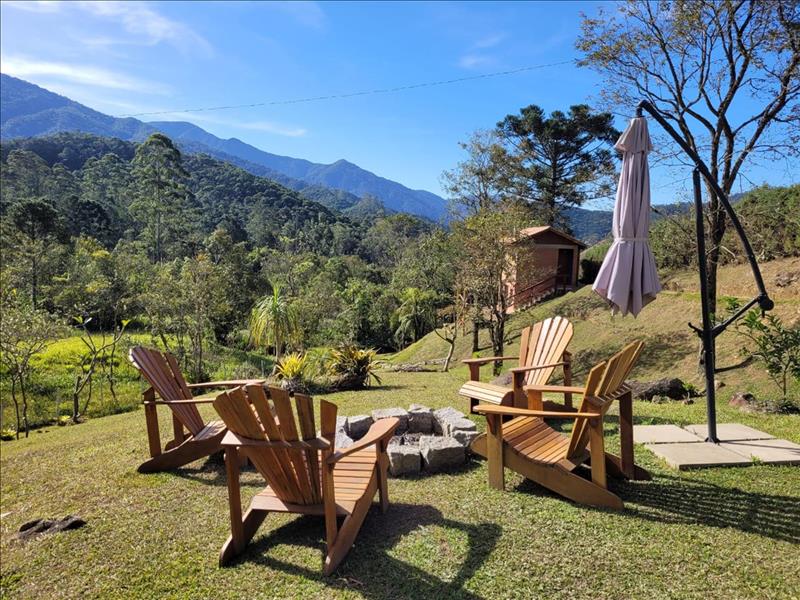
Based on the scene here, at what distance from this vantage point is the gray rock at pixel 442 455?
405cm

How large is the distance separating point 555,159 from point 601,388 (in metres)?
25.3

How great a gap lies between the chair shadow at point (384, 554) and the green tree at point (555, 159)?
78.4ft

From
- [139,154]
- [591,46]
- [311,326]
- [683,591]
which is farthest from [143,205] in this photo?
[683,591]

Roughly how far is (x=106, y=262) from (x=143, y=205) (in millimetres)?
22439

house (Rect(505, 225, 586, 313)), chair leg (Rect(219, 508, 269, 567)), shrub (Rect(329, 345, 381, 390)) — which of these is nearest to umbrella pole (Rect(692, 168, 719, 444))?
chair leg (Rect(219, 508, 269, 567))

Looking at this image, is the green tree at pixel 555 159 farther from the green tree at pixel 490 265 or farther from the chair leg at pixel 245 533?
the chair leg at pixel 245 533

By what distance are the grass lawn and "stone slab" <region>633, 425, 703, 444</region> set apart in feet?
1.29

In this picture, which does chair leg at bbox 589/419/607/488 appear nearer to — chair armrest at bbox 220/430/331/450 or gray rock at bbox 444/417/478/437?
gray rock at bbox 444/417/478/437

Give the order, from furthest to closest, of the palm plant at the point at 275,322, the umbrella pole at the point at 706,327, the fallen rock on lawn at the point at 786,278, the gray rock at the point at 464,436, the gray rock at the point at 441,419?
the fallen rock on lawn at the point at 786,278, the palm plant at the point at 275,322, the gray rock at the point at 441,419, the gray rock at the point at 464,436, the umbrella pole at the point at 706,327

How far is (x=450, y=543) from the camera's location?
280 centimetres

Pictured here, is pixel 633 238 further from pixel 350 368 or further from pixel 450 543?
pixel 350 368

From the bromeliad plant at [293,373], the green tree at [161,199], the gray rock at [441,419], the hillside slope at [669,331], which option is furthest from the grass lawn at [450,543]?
the green tree at [161,199]

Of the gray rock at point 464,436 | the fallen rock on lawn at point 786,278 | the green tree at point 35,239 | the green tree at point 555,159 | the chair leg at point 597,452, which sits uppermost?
the green tree at point 555,159

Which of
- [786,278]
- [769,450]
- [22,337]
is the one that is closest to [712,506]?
[769,450]
